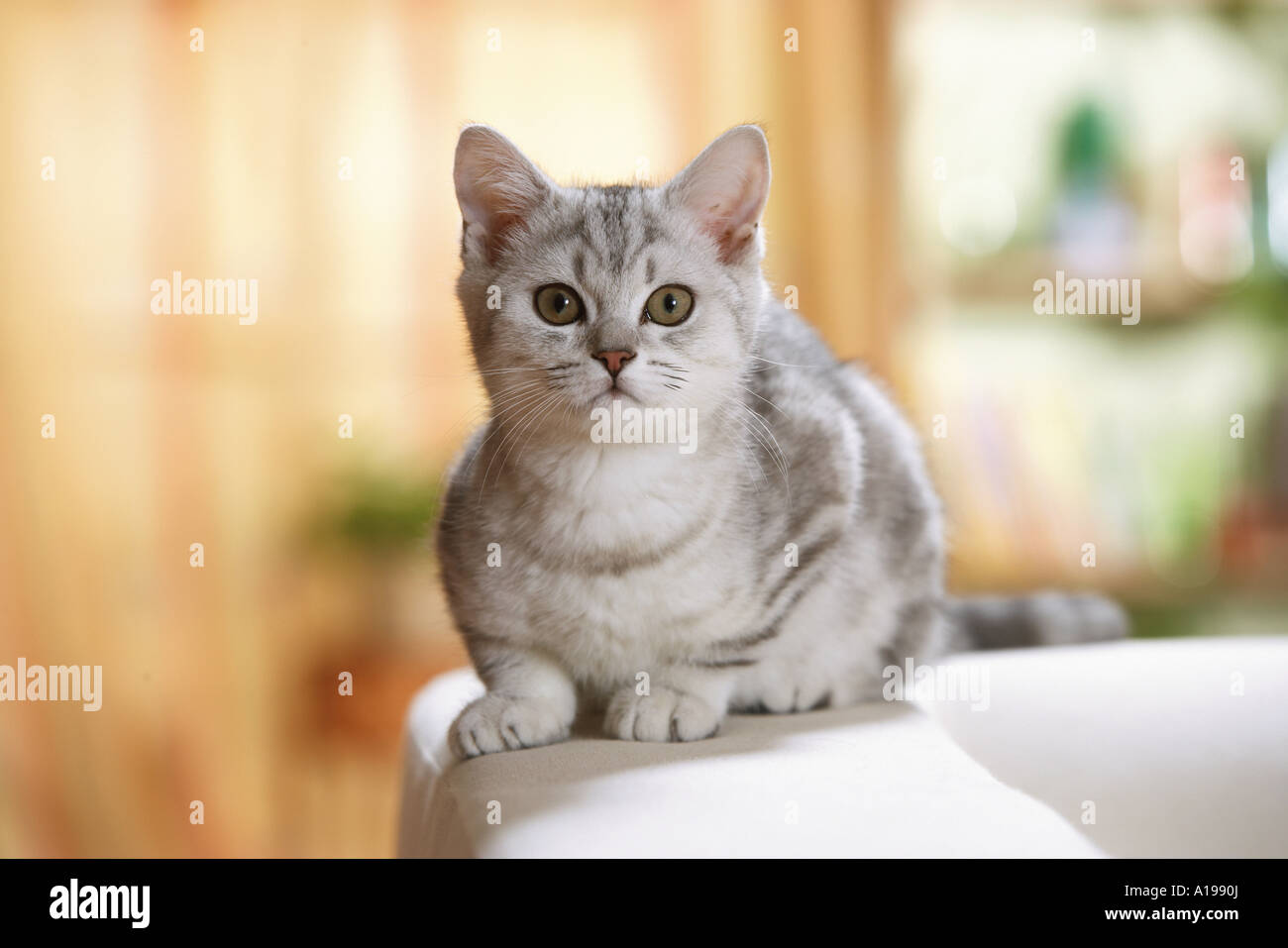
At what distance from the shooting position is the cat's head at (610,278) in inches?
44.0

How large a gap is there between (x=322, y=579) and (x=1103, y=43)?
2.15 meters

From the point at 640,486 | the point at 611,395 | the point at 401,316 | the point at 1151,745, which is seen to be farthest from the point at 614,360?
the point at 401,316

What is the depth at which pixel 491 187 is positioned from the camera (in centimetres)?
122

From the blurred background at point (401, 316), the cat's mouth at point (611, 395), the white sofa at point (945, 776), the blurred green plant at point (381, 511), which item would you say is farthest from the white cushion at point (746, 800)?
the blurred background at point (401, 316)

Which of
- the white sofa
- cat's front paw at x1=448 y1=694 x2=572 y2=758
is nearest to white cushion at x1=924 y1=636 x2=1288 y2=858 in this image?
the white sofa

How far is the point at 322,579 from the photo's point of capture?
8.54ft

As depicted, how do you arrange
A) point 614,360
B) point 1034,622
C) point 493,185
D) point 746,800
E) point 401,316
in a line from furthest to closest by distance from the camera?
point 401,316
point 1034,622
point 493,185
point 614,360
point 746,800

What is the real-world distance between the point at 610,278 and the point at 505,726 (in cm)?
44

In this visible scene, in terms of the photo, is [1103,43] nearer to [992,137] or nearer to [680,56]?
[992,137]

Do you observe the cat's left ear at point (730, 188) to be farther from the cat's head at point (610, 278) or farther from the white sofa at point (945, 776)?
the white sofa at point (945, 776)

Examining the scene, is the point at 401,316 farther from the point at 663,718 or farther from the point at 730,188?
the point at 663,718

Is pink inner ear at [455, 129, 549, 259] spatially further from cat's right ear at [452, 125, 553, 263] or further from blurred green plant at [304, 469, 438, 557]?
blurred green plant at [304, 469, 438, 557]

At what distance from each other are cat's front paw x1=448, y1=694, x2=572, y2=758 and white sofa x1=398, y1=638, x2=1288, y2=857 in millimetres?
25
